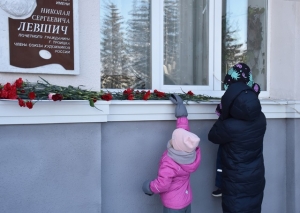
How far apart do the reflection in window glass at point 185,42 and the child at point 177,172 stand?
1.02 meters

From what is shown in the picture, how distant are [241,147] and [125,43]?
1510mm

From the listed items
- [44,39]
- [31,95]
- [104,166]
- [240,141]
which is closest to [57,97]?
[31,95]

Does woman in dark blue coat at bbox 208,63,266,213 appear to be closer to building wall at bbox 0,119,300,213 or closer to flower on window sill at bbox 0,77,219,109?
building wall at bbox 0,119,300,213

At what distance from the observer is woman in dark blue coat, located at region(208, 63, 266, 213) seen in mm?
2373

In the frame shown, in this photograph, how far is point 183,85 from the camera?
3225 millimetres

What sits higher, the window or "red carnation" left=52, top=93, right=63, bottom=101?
the window

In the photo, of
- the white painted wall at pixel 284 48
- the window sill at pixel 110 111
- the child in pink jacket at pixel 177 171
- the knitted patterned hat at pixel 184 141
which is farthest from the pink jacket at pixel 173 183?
the white painted wall at pixel 284 48

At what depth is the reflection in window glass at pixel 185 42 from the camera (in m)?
3.20

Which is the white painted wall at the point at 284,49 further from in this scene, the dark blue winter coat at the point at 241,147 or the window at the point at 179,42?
the dark blue winter coat at the point at 241,147

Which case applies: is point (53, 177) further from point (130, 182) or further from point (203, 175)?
point (203, 175)

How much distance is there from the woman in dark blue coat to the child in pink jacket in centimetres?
29

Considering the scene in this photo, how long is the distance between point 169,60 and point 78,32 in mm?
1147

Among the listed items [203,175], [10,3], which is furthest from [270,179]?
[10,3]

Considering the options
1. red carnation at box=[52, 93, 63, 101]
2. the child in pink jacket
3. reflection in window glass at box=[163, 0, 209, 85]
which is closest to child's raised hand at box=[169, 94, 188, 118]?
the child in pink jacket
